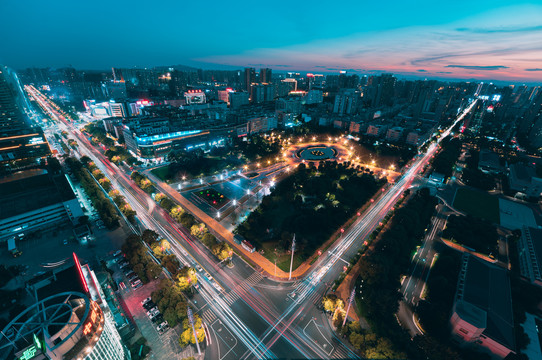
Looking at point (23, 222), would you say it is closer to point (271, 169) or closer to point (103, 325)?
point (103, 325)

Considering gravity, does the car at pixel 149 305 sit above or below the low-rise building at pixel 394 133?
below

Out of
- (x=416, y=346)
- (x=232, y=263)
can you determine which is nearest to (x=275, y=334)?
(x=232, y=263)

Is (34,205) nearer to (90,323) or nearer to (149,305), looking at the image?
(149,305)

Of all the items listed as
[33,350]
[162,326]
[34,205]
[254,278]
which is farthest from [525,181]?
[34,205]

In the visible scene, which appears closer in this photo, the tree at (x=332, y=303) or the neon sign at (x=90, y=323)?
the neon sign at (x=90, y=323)

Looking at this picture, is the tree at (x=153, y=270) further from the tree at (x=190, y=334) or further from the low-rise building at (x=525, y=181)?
the low-rise building at (x=525, y=181)

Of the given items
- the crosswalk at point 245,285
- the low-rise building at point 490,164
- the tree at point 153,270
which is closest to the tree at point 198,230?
the tree at point 153,270
